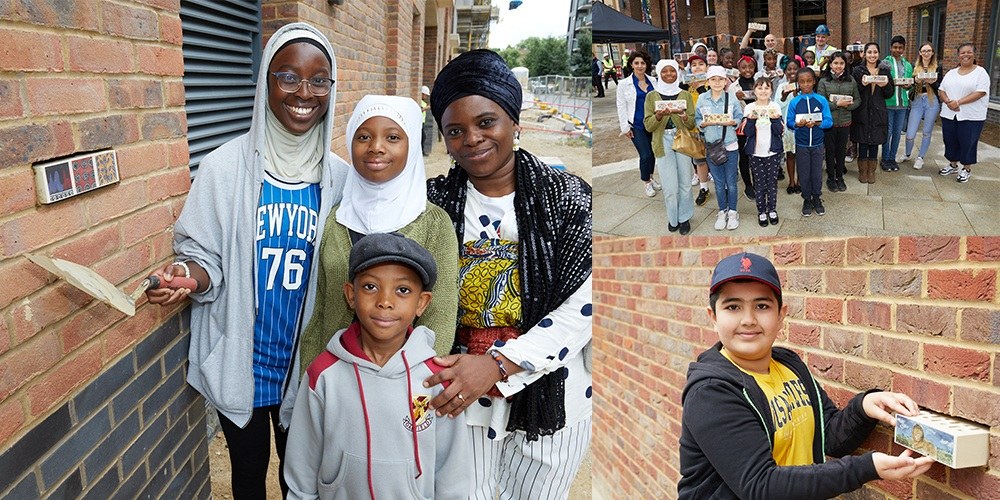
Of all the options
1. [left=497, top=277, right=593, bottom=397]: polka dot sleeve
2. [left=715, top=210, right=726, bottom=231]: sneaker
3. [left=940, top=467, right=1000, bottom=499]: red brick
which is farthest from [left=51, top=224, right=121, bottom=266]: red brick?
[left=715, top=210, right=726, bottom=231]: sneaker

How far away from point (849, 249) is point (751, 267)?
1.20 ft

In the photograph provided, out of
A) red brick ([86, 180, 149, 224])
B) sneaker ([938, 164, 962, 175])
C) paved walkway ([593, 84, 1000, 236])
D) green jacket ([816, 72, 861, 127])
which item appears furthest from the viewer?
green jacket ([816, 72, 861, 127])

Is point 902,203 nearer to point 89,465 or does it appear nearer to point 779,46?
point 779,46

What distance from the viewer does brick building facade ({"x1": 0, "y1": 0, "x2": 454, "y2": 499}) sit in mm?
1235

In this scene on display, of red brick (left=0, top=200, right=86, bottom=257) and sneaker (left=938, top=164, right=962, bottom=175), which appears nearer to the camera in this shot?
red brick (left=0, top=200, right=86, bottom=257)

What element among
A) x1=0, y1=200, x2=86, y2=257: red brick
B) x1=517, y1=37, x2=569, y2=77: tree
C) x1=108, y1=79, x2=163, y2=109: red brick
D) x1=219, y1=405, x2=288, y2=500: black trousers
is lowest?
x1=219, y1=405, x2=288, y2=500: black trousers

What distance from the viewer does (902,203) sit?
12.6 feet

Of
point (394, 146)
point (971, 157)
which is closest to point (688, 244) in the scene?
point (394, 146)

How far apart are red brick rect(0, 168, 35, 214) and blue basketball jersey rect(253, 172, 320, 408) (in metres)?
0.53

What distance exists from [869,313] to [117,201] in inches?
73.5

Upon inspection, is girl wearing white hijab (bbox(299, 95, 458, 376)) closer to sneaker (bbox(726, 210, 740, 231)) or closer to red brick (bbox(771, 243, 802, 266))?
red brick (bbox(771, 243, 802, 266))

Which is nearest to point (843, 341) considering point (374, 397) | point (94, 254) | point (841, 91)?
point (374, 397)

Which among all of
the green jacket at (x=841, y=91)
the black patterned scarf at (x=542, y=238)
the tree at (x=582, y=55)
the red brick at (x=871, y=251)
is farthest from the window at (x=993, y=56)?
the black patterned scarf at (x=542, y=238)

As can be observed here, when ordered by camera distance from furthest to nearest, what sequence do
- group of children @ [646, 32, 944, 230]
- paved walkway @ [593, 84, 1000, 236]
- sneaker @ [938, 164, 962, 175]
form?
1. sneaker @ [938, 164, 962, 175]
2. group of children @ [646, 32, 944, 230]
3. paved walkway @ [593, 84, 1000, 236]
